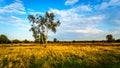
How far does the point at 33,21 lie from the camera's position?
6172 cm

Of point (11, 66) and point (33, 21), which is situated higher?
point (33, 21)

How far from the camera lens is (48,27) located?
6062cm

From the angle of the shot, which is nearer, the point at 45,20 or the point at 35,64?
the point at 35,64

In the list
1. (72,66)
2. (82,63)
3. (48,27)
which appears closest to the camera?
(72,66)

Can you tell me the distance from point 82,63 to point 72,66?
3.65 feet

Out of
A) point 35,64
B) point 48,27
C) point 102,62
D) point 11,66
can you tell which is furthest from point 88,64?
point 48,27

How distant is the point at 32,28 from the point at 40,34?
128 inches

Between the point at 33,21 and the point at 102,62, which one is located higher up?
the point at 33,21

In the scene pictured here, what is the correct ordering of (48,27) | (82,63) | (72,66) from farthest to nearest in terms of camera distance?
(48,27) → (82,63) → (72,66)

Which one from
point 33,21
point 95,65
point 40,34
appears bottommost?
point 95,65

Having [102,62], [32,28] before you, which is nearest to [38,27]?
[32,28]

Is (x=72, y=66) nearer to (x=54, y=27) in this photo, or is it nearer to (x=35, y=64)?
(x=35, y=64)

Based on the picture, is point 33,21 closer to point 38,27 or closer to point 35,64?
point 38,27

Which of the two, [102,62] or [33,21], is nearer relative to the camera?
[102,62]
